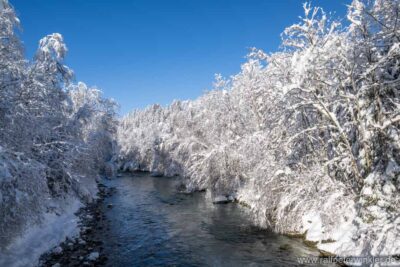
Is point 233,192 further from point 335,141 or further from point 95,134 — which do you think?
point 95,134

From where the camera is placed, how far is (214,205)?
26.8m

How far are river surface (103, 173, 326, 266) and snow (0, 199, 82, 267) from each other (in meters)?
2.57

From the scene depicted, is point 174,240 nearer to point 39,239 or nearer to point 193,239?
point 193,239

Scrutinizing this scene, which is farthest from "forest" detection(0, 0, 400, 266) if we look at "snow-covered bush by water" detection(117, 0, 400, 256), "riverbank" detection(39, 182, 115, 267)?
"riverbank" detection(39, 182, 115, 267)

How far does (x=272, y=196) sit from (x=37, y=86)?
13.9m

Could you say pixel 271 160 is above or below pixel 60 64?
below

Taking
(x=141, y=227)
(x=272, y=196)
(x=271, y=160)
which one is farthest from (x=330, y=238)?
(x=141, y=227)

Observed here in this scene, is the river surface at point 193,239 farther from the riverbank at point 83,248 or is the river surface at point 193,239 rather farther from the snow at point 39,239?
the snow at point 39,239

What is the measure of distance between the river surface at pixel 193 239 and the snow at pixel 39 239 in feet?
8.42

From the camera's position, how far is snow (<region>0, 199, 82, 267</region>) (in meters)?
12.5

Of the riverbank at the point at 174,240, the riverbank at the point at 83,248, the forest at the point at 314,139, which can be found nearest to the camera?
the forest at the point at 314,139

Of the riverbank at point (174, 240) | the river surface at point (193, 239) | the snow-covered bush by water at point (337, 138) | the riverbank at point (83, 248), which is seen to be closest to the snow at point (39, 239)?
the riverbank at point (83, 248)

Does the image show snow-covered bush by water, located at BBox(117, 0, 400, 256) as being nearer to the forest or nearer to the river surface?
the forest

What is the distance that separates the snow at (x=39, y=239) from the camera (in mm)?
12469
